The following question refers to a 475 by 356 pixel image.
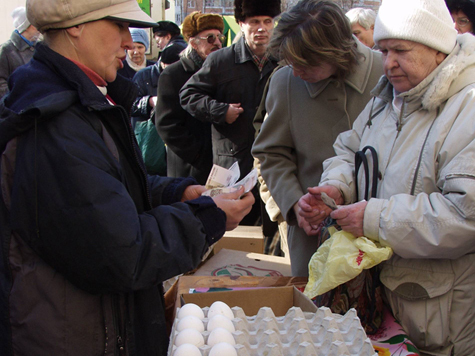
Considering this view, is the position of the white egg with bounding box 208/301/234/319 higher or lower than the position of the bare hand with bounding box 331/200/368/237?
lower

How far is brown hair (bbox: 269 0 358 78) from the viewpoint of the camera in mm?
2260

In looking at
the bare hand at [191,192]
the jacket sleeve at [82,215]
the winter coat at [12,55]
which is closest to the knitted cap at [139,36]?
the winter coat at [12,55]

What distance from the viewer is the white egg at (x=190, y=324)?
1.44 meters

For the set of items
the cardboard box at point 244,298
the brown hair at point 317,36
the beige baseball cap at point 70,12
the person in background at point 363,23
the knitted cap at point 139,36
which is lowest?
the knitted cap at point 139,36

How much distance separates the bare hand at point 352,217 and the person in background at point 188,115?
2.49 meters

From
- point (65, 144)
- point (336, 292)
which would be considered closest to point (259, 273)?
point (336, 292)

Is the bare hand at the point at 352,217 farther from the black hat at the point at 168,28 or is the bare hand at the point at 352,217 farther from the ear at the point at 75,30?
the black hat at the point at 168,28

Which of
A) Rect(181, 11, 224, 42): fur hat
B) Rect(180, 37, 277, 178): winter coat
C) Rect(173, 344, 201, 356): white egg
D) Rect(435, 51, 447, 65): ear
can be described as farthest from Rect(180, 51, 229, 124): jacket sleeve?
Rect(173, 344, 201, 356): white egg

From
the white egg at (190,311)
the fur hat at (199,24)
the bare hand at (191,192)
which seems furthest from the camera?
the fur hat at (199,24)

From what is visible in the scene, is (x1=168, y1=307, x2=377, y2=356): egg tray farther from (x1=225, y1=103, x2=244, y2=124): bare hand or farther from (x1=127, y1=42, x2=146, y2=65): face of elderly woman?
(x1=127, y1=42, x2=146, y2=65): face of elderly woman

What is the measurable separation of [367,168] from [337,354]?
0.74 metres

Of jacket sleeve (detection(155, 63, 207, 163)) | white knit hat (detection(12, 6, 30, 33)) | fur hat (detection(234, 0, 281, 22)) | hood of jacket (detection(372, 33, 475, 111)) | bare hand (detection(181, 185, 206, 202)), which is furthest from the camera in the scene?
white knit hat (detection(12, 6, 30, 33))

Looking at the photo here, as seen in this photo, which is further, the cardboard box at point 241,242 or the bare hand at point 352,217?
the cardboard box at point 241,242

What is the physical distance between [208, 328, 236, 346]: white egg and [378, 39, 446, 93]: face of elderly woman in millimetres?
1073
